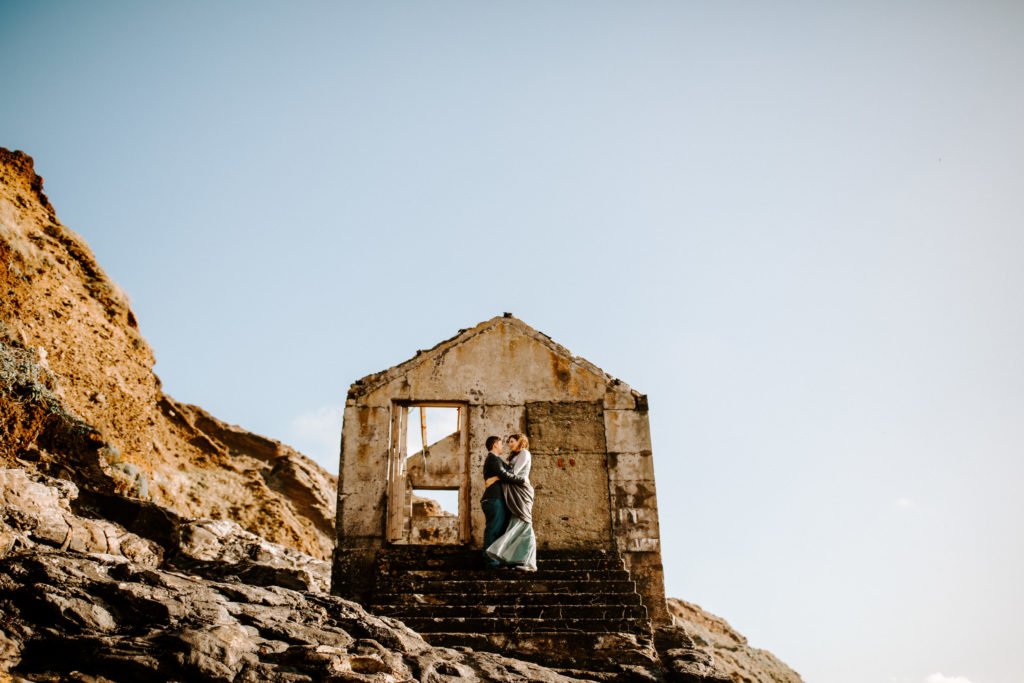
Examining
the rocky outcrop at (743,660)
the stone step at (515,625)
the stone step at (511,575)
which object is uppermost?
the stone step at (511,575)

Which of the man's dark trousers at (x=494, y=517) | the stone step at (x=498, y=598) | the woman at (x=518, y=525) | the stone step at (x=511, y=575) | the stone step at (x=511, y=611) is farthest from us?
the man's dark trousers at (x=494, y=517)

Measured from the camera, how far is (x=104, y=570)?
23.7 feet

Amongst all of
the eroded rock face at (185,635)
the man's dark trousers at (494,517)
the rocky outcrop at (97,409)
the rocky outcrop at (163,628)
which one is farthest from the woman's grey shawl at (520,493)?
the rocky outcrop at (97,409)

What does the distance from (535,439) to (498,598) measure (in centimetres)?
312

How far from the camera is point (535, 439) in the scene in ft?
39.8

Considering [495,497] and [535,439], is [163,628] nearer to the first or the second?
[495,497]

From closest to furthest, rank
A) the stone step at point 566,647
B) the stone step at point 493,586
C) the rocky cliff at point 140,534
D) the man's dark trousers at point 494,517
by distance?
the rocky cliff at point 140,534 → the stone step at point 566,647 → the stone step at point 493,586 → the man's dark trousers at point 494,517

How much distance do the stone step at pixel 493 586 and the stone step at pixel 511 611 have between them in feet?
1.10

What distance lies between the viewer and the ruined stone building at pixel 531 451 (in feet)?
37.1

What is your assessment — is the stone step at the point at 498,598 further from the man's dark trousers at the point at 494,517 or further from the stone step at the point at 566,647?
the man's dark trousers at the point at 494,517

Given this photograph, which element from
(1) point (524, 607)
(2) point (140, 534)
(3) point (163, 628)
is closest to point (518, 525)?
(1) point (524, 607)

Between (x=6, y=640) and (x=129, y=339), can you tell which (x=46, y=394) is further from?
(x=6, y=640)

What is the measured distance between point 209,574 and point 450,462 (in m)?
9.22

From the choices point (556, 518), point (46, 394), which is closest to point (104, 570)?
point (556, 518)
